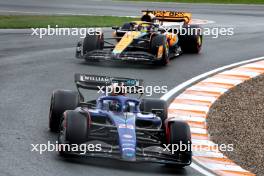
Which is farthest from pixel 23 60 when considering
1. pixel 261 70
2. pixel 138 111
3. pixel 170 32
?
pixel 138 111

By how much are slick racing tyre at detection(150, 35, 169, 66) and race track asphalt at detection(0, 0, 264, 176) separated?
216 mm

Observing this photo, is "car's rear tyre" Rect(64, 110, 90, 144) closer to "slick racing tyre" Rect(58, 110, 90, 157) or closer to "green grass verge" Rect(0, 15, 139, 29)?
"slick racing tyre" Rect(58, 110, 90, 157)

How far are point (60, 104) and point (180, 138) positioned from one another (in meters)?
2.12

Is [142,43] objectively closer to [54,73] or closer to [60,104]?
[54,73]

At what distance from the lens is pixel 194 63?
68.4ft

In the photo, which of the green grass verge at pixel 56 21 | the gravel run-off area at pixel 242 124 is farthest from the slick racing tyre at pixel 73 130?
the green grass verge at pixel 56 21

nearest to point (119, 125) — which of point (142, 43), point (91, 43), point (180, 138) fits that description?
point (180, 138)

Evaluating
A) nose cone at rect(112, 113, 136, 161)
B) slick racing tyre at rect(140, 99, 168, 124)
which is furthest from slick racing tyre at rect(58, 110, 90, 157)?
slick racing tyre at rect(140, 99, 168, 124)

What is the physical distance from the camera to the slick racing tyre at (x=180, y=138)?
35.1 ft

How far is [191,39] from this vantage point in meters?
22.4

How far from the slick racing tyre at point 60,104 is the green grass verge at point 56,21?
15234 mm

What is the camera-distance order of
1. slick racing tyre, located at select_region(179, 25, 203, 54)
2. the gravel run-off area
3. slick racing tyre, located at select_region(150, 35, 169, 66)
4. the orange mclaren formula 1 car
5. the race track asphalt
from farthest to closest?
slick racing tyre, located at select_region(179, 25, 203, 54) < slick racing tyre, located at select_region(150, 35, 169, 66) < the orange mclaren formula 1 car < the gravel run-off area < the race track asphalt

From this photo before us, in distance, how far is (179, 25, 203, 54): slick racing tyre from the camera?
22.4 metres

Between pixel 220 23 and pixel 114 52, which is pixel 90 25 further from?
pixel 114 52
